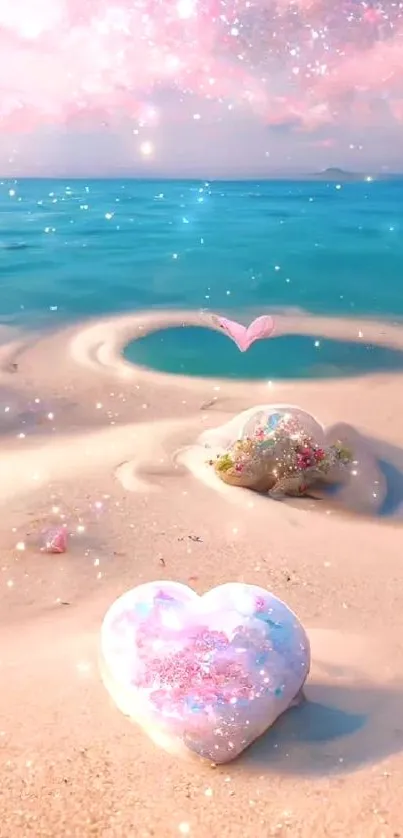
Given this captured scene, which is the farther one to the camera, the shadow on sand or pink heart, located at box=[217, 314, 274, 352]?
pink heart, located at box=[217, 314, 274, 352]

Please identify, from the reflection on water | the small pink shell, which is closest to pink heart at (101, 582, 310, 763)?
the small pink shell

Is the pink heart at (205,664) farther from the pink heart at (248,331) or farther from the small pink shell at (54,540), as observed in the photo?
the pink heart at (248,331)

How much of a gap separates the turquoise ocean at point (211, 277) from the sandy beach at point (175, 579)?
5612 millimetres

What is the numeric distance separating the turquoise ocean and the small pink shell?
33.1 ft

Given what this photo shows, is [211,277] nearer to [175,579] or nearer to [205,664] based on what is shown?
A: [175,579]

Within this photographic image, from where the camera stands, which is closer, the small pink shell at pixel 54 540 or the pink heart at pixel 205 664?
the pink heart at pixel 205 664

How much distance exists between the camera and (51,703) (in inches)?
184

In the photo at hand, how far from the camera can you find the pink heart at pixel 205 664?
4164 mm

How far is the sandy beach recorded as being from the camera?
12.8ft

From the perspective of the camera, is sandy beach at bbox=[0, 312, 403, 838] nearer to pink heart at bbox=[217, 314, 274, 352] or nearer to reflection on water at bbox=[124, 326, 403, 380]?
pink heart at bbox=[217, 314, 274, 352]

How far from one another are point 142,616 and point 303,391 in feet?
38.6

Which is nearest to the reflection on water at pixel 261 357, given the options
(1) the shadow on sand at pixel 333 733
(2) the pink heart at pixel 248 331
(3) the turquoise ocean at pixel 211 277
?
(3) the turquoise ocean at pixel 211 277

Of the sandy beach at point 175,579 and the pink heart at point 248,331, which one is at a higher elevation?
the pink heart at point 248,331

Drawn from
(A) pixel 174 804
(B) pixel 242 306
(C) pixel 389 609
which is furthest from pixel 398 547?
(B) pixel 242 306
